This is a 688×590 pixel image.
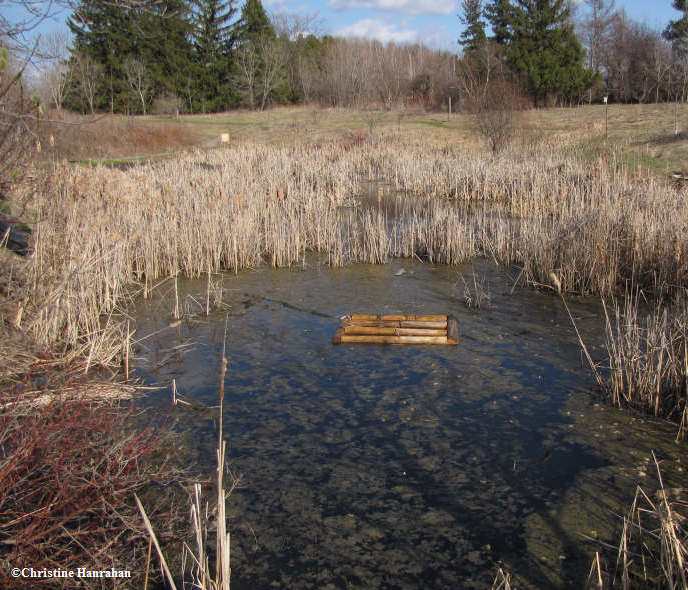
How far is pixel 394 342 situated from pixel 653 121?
18294 mm

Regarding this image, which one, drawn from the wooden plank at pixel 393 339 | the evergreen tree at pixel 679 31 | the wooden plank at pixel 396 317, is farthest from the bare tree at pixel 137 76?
the wooden plank at pixel 393 339

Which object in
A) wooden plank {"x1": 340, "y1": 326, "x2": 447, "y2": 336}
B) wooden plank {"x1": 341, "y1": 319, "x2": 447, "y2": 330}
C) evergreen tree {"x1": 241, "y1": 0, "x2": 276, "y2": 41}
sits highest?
evergreen tree {"x1": 241, "y1": 0, "x2": 276, "y2": 41}

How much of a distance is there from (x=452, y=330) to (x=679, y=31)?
113 feet

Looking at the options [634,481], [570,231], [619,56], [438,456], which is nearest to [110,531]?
[438,456]

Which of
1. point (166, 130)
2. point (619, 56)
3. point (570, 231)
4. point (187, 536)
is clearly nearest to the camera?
point (187, 536)

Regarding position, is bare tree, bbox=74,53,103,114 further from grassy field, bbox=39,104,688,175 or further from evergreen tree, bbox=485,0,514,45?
evergreen tree, bbox=485,0,514,45

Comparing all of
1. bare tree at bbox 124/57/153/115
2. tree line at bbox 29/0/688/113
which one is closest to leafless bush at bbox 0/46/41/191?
tree line at bbox 29/0/688/113

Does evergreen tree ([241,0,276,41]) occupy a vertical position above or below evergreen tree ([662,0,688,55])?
above

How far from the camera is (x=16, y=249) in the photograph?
598cm

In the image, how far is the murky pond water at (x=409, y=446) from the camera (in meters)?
2.79

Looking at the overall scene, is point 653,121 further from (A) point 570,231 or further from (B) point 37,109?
(B) point 37,109

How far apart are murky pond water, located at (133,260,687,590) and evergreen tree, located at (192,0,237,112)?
37580mm

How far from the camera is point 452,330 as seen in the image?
5.36 meters

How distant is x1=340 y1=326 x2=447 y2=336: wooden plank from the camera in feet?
17.3
